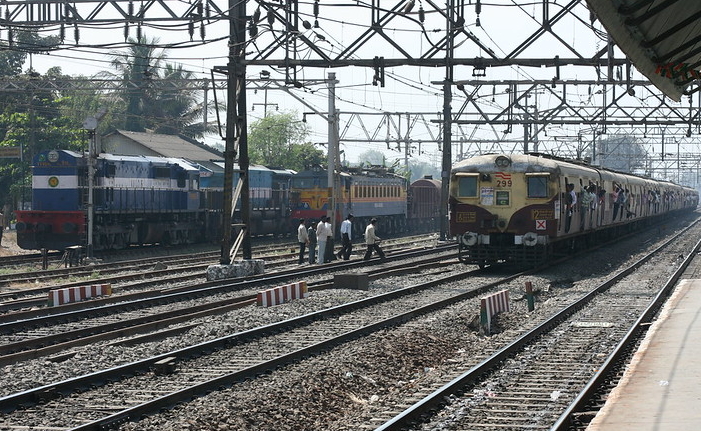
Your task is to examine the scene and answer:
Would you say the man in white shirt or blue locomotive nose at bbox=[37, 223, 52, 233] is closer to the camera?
the man in white shirt

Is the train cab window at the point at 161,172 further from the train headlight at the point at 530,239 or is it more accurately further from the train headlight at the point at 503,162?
the train headlight at the point at 530,239

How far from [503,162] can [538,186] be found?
112 cm

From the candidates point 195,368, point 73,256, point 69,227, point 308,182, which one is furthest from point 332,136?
point 195,368

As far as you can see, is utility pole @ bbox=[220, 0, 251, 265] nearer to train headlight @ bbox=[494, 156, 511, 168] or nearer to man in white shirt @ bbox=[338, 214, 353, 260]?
man in white shirt @ bbox=[338, 214, 353, 260]

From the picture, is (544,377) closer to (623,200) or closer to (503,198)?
(503,198)

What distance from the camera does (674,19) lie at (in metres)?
10.2

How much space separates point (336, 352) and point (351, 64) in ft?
39.2

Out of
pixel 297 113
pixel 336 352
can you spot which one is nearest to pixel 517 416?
pixel 336 352

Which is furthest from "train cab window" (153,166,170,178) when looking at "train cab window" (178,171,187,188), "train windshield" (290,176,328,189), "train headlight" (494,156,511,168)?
"train headlight" (494,156,511,168)

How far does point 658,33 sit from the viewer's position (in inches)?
412

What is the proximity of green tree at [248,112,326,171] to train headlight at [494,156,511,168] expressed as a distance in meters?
49.8

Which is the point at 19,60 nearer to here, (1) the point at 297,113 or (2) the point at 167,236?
(1) the point at 297,113

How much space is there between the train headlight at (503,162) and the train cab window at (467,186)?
69 cm

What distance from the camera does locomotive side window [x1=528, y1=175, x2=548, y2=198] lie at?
24.6 m
